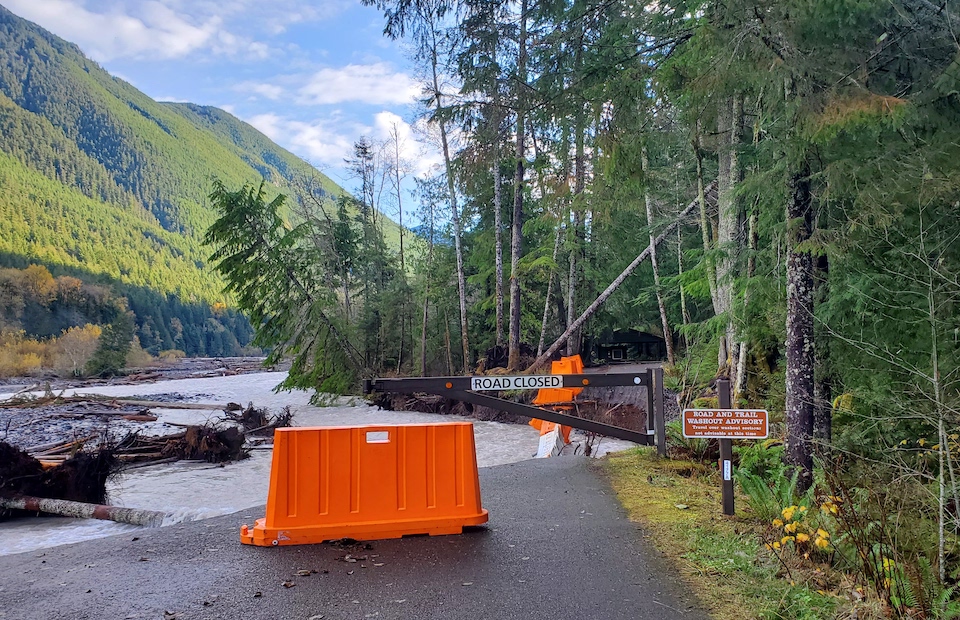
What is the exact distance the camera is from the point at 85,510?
841cm

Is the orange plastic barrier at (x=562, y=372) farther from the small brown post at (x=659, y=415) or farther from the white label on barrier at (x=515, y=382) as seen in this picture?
the white label on barrier at (x=515, y=382)

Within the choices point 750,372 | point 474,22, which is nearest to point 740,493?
point 750,372

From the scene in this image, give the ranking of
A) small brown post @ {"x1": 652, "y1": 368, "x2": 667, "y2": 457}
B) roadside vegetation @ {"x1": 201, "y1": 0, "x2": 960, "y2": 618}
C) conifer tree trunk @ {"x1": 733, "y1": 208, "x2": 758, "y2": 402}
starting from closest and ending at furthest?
1. roadside vegetation @ {"x1": 201, "y1": 0, "x2": 960, "y2": 618}
2. small brown post @ {"x1": 652, "y1": 368, "x2": 667, "y2": 457}
3. conifer tree trunk @ {"x1": 733, "y1": 208, "x2": 758, "y2": 402}

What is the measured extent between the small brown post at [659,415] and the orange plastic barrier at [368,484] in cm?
359

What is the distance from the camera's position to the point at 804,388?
612cm

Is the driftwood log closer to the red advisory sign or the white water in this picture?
the white water

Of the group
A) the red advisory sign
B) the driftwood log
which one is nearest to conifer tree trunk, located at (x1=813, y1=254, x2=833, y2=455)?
the red advisory sign

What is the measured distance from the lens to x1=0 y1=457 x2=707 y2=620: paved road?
3.98 metres

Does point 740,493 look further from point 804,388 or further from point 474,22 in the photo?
point 474,22

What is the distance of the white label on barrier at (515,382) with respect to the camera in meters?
6.43

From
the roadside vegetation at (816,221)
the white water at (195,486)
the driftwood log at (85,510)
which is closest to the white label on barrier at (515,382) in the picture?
the roadside vegetation at (816,221)

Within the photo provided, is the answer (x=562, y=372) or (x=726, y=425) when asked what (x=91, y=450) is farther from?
(x=726, y=425)

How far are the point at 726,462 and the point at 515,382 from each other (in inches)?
84.7

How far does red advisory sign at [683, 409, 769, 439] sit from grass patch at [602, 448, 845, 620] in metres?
0.80
